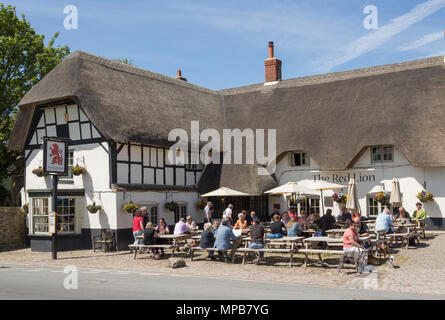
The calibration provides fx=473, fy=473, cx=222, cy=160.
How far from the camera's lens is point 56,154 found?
17.6 metres

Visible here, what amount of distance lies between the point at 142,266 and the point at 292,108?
14.1 meters

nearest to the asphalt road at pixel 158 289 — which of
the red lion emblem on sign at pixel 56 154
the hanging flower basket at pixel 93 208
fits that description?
the red lion emblem on sign at pixel 56 154

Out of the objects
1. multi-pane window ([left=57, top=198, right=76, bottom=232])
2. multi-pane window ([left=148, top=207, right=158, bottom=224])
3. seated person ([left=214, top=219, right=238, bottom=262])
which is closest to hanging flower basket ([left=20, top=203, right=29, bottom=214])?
multi-pane window ([left=57, top=198, right=76, bottom=232])

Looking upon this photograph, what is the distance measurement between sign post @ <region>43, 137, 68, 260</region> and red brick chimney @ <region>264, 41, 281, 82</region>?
15.4 metres

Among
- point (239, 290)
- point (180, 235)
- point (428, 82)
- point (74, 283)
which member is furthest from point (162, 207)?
point (428, 82)

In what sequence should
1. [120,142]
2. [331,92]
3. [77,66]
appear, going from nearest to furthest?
[120,142], [77,66], [331,92]

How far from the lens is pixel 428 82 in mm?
22609

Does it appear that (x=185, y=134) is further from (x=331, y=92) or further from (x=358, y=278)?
(x=358, y=278)

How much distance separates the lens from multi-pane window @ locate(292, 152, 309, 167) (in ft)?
78.7

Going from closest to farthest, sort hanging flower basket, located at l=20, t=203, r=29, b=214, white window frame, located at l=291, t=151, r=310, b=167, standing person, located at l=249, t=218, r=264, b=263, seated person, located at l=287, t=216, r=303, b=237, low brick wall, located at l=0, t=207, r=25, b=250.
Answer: standing person, located at l=249, t=218, r=264, b=263 < seated person, located at l=287, t=216, r=303, b=237 < low brick wall, located at l=0, t=207, r=25, b=250 < hanging flower basket, located at l=20, t=203, r=29, b=214 < white window frame, located at l=291, t=151, r=310, b=167

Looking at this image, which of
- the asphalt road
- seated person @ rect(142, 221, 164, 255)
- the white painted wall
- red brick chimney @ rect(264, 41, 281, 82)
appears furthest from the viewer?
red brick chimney @ rect(264, 41, 281, 82)

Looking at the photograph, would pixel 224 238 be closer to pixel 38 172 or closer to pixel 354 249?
pixel 354 249

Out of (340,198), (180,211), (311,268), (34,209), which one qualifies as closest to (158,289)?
(311,268)

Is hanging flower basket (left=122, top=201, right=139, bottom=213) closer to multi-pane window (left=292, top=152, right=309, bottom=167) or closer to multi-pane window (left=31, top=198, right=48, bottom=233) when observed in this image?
multi-pane window (left=31, top=198, right=48, bottom=233)
